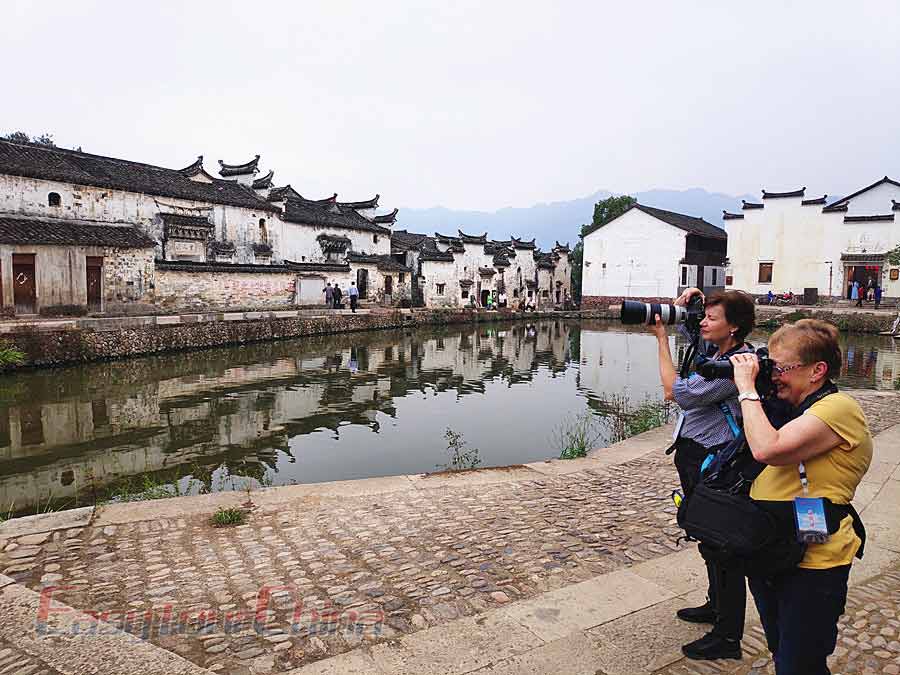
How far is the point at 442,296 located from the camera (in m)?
34.1

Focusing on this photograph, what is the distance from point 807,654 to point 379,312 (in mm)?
23405

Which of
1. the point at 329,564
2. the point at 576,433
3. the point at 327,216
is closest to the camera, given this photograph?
the point at 329,564

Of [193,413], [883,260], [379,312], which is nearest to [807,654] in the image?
[193,413]

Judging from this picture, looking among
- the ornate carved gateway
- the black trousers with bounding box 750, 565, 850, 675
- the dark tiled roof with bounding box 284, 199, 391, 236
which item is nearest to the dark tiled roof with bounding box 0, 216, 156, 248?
the ornate carved gateway

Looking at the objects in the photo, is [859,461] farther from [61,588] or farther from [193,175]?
[193,175]

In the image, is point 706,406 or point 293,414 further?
point 293,414

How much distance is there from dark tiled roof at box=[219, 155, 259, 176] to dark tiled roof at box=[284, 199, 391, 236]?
2.27m

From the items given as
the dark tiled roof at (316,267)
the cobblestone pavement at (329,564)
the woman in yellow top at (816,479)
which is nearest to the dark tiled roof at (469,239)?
the dark tiled roof at (316,267)

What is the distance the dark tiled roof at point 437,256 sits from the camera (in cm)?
3303

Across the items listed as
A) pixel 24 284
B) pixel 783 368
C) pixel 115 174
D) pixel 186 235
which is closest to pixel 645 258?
pixel 186 235

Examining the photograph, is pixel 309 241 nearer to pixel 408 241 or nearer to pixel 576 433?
pixel 408 241

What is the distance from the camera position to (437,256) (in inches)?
1319

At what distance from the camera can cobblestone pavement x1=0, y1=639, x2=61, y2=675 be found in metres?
2.51

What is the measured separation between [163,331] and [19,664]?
593 inches
